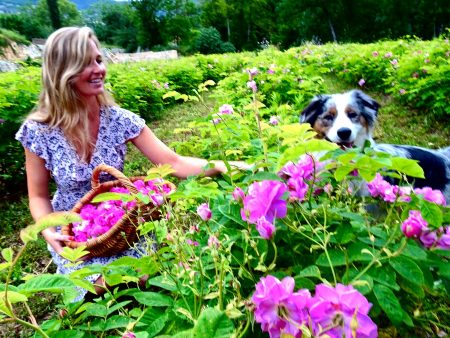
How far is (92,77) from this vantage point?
2.66m

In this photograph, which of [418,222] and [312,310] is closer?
[312,310]

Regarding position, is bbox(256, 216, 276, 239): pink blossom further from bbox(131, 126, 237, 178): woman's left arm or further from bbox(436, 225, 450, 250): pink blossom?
bbox(131, 126, 237, 178): woman's left arm

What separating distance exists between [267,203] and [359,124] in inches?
93.9

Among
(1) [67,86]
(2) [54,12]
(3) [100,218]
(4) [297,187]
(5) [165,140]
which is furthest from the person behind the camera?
(2) [54,12]

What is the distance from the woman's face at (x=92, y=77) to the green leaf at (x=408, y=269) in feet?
7.52

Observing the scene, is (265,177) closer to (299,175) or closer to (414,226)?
(299,175)

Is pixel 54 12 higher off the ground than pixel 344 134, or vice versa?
pixel 54 12

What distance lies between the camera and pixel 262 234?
2.63ft

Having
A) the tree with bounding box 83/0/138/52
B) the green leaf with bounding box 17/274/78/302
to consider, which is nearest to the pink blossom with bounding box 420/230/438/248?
the green leaf with bounding box 17/274/78/302

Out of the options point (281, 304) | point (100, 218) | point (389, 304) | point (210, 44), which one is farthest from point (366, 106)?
point (210, 44)

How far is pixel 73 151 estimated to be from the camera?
2.72 meters

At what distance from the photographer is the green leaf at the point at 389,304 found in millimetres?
811

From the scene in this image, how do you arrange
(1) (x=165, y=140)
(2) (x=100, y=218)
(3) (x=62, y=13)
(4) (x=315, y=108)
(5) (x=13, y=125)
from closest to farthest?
(2) (x=100, y=218)
(4) (x=315, y=108)
(5) (x=13, y=125)
(1) (x=165, y=140)
(3) (x=62, y=13)

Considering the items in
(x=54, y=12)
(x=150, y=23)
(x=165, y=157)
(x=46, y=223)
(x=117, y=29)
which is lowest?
(x=165, y=157)
